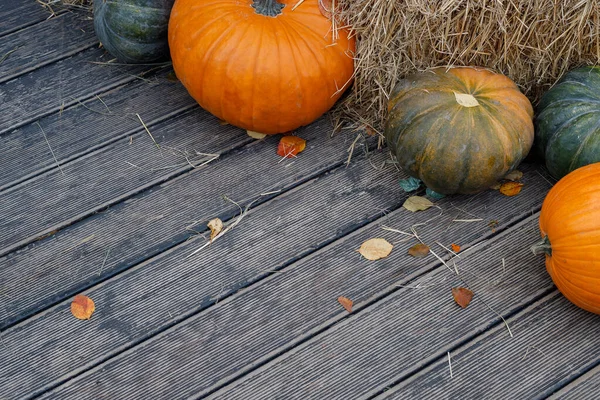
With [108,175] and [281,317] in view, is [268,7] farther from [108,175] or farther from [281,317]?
[281,317]

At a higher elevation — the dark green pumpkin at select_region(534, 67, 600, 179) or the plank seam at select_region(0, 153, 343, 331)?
the dark green pumpkin at select_region(534, 67, 600, 179)

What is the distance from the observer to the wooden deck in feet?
6.93

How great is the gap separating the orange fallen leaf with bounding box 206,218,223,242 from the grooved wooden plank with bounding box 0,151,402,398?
3 centimetres

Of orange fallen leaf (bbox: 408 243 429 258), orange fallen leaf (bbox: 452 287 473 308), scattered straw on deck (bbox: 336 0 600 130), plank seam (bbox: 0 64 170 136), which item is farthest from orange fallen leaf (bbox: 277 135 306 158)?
orange fallen leaf (bbox: 452 287 473 308)

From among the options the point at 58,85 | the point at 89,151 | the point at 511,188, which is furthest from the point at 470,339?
the point at 58,85

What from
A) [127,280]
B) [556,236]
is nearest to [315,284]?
[127,280]

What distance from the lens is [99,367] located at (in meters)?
2.14

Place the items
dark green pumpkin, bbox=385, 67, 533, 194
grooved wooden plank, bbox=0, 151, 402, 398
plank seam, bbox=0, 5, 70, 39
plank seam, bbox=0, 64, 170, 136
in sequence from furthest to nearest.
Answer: plank seam, bbox=0, 5, 70, 39 < plank seam, bbox=0, 64, 170, 136 < dark green pumpkin, bbox=385, 67, 533, 194 < grooved wooden plank, bbox=0, 151, 402, 398

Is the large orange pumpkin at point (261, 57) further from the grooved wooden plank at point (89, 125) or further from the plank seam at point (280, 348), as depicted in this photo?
the plank seam at point (280, 348)

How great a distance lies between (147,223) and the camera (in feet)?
8.23

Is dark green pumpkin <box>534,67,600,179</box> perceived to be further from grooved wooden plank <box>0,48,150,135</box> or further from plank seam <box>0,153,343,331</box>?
grooved wooden plank <box>0,48,150,135</box>

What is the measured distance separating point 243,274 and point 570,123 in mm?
1329

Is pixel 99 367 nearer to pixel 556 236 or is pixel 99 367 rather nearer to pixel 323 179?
pixel 323 179

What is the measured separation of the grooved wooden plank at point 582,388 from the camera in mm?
2041
